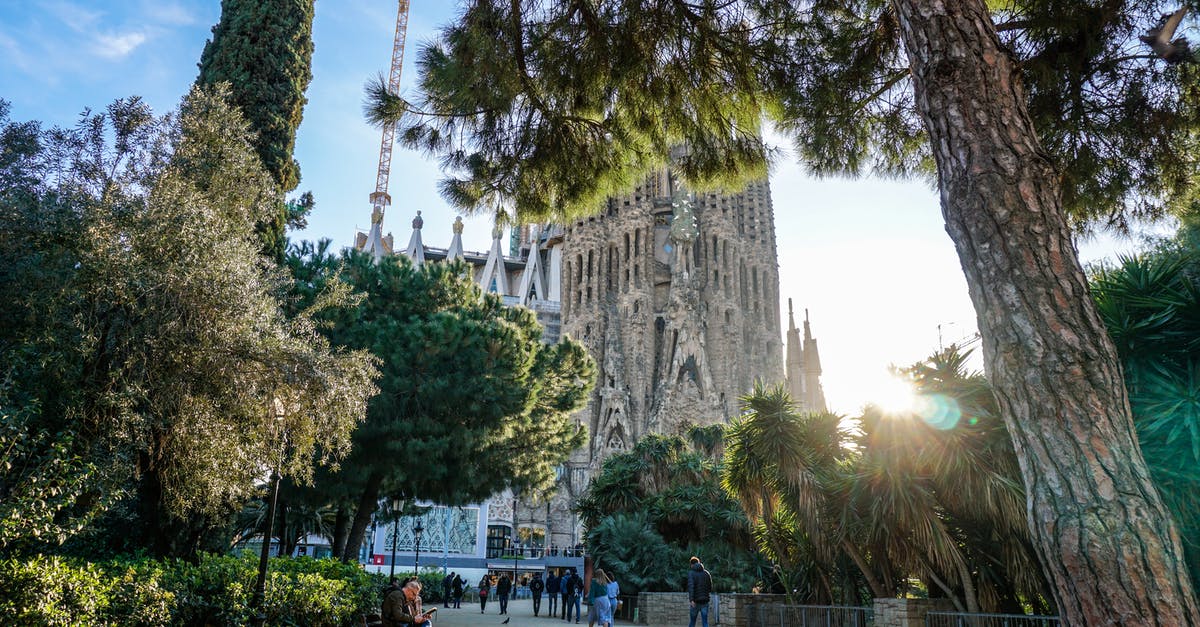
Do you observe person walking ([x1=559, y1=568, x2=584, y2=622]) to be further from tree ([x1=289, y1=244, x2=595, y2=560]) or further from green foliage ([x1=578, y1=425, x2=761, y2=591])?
tree ([x1=289, y1=244, x2=595, y2=560])

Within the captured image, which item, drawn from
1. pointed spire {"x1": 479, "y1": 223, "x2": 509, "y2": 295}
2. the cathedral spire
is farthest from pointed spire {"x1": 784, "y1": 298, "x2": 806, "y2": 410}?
pointed spire {"x1": 479, "y1": 223, "x2": 509, "y2": 295}

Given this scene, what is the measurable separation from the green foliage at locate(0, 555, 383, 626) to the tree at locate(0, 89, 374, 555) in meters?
0.62

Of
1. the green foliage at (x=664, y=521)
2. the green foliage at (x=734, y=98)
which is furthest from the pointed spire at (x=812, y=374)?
the green foliage at (x=734, y=98)

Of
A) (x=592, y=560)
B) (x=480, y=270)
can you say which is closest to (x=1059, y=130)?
(x=592, y=560)

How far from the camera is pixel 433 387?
567 inches

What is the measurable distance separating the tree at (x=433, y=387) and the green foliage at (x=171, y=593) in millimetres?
2789

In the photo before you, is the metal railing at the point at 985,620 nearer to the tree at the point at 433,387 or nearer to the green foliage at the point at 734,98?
the green foliage at the point at 734,98

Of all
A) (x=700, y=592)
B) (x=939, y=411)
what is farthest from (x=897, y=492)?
(x=700, y=592)

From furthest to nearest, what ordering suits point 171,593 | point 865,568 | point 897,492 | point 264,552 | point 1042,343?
point 865,568 < point 897,492 < point 264,552 < point 171,593 < point 1042,343

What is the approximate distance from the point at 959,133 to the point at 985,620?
7674 mm

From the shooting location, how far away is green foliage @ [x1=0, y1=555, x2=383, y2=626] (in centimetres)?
570

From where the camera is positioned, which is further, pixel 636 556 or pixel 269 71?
pixel 636 556

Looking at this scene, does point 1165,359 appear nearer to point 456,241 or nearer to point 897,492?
point 897,492

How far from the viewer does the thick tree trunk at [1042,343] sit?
300 cm
